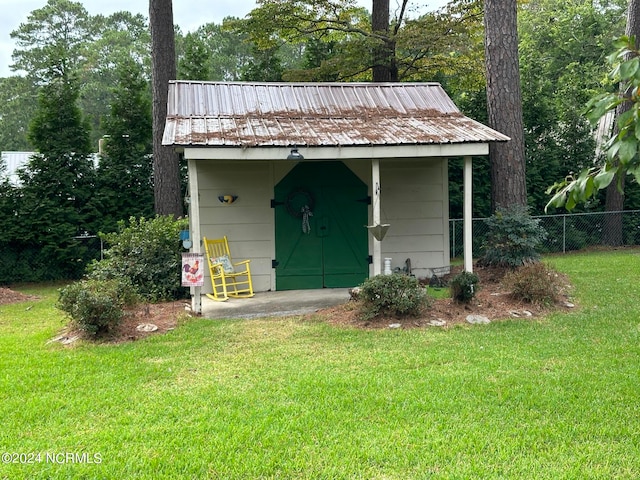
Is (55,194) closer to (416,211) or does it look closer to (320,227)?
(320,227)

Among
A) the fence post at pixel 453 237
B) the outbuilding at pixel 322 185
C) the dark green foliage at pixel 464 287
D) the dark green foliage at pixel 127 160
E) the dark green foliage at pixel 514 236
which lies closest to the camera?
the dark green foliage at pixel 464 287

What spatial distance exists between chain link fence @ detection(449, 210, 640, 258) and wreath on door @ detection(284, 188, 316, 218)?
16.8 feet

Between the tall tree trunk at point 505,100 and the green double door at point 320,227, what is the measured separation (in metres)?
2.47

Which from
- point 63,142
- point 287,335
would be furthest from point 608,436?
point 63,142

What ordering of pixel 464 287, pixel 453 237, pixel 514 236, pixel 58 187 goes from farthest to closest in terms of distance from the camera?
1. pixel 453 237
2. pixel 58 187
3. pixel 514 236
4. pixel 464 287

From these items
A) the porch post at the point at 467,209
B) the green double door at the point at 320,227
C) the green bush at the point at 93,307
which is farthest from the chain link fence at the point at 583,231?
the green bush at the point at 93,307

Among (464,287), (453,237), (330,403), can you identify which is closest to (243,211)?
(464,287)

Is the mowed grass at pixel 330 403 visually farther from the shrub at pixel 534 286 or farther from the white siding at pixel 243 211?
the white siding at pixel 243 211

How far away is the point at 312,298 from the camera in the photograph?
26.9 feet

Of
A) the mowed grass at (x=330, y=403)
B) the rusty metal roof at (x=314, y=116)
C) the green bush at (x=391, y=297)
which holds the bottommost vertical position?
the mowed grass at (x=330, y=403)

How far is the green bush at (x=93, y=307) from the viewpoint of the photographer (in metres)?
5.94

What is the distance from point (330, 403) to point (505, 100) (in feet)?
23.7

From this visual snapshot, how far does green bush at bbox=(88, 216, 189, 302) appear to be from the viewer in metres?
8.51

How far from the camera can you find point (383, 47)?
1352 centimetres
